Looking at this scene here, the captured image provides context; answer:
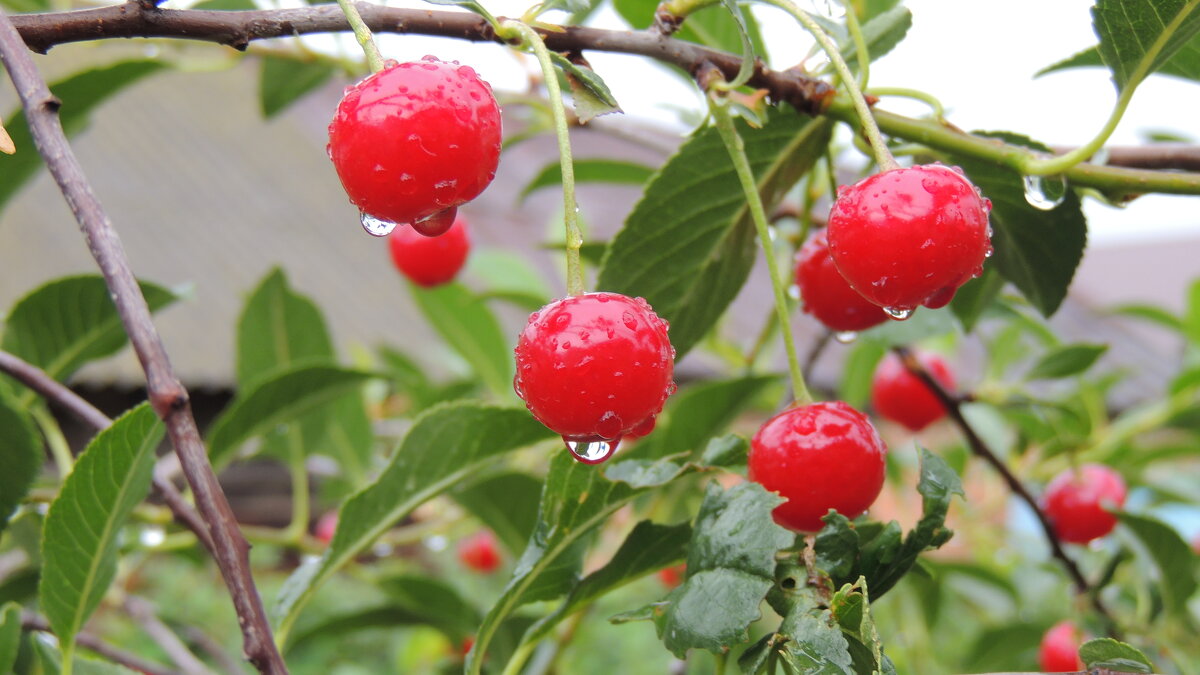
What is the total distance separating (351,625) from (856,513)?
975 millimetres

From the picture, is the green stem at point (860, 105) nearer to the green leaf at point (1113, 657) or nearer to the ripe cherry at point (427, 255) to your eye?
the green leaf at point (1113, 657)

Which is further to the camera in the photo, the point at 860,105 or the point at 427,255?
the point at 427,255

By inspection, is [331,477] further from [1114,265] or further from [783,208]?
[1114,265]

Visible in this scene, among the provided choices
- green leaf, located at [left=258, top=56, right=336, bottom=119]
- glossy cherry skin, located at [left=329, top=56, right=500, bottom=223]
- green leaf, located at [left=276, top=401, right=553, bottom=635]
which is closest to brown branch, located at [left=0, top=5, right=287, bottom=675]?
glossy cherry skin, located at [left=329, top=56, right=500, bottom=223]

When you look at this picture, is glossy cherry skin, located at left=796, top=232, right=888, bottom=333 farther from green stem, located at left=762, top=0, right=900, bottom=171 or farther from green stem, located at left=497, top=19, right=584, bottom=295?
green stem, located at left=497, top=19, right=584, bottom=295

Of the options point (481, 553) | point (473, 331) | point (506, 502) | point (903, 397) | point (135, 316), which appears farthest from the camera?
point (481, 553)

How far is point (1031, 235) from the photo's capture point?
0.95m

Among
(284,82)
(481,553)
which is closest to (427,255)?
(284,82)

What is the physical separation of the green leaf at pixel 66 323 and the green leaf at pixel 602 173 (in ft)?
2.38

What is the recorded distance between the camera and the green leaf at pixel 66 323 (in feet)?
3.61

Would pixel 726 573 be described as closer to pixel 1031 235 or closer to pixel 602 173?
pixel 1031 235

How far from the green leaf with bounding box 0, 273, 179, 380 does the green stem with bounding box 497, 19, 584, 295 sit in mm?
602

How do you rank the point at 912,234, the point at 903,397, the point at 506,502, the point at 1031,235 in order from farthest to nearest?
the point at 903,397 < the point at 506,502 < the point at 1031,235 < the point at 912,234

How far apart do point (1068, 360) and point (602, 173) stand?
2.70 ft
